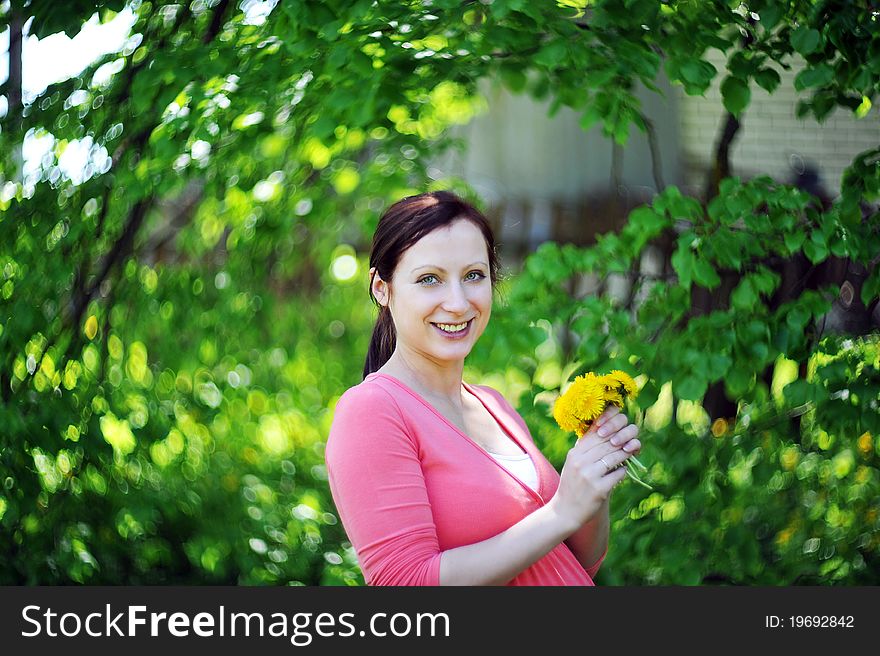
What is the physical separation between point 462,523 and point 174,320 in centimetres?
277

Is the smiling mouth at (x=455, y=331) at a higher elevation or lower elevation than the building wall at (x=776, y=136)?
higher

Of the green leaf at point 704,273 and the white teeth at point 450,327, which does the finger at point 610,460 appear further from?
the green leaf at point 704,273

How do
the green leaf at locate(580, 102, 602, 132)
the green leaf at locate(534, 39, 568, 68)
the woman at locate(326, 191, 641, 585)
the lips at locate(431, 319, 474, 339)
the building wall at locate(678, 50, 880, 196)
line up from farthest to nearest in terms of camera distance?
the building wall at locate(678, 50, 880, 196), the green leaf at locate(580, 102, 602, 132), the green leaf at locate(534, 39, 568, 68), the lips at locate(431, 319, 474, 339), the woman at locate(326, 191, 641, 585)

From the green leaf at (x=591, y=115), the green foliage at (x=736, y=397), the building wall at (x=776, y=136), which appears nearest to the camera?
the green foliage at (x=736, y=397)

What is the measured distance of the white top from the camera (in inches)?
68.1

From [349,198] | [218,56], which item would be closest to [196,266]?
[349,198]

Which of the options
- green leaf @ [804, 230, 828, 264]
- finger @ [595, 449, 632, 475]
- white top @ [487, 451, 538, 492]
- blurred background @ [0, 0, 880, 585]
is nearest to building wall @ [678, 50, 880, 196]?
blurred background @ [0, 0, 880, 585]

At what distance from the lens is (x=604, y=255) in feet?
9.85

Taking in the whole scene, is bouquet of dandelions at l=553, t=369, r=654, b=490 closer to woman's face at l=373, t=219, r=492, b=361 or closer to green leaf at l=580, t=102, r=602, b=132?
woman's face at l=373, t=219, r=492, b=361

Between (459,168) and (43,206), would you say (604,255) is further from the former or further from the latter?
(459,168)

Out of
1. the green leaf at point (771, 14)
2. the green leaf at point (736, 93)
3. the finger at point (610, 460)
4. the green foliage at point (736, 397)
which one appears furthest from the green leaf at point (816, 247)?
the finger at point (610, 460)

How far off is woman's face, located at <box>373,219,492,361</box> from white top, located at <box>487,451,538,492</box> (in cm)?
20

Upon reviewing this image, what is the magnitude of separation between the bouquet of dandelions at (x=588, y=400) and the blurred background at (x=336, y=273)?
97 centimetres

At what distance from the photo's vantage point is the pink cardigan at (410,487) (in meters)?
1.54
